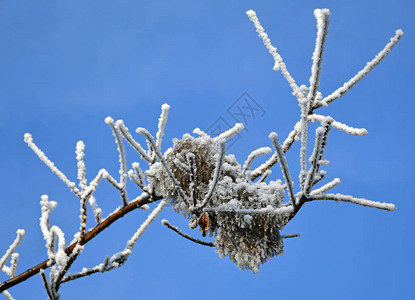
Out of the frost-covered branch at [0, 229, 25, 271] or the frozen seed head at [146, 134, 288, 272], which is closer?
the frozen seed head at [146, 134, 288, 272]

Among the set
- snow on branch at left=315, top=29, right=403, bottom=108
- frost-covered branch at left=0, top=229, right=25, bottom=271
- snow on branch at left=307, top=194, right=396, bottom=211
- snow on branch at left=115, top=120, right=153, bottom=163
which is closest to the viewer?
Answer: snow on branch at left=307, top=194, right=396, bottom=211

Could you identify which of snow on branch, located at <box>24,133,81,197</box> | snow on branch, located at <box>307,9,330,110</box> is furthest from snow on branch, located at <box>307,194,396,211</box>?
snow on branch, located at <box>24,133,81,197</box>

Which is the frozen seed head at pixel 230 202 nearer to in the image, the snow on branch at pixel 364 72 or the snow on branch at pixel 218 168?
the snow on branch at pixel 218 168

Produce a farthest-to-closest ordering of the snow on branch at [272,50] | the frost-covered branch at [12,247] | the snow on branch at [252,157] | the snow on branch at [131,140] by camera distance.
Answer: the frost-covered branch at [12,247]
the snow on branch at [252,157]
the snow on branch at [272,50]
the snow on branch at [131,140]

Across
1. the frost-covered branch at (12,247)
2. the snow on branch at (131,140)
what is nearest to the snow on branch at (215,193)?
the snow on branch at (131,140)

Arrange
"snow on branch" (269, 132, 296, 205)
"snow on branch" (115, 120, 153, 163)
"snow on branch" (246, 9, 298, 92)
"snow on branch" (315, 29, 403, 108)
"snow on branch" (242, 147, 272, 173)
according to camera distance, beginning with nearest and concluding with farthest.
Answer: "snow on branch" (269, 132, 296, 205) → "snow on branch" (315, 29, 403, 108) → "snow on branch" (115, 120, 153, 163) → "snow on branch" (246, 9, 298, 92) → "snow on branch" (242, 147, 272, 173)

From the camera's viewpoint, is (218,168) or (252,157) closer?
(218,168)

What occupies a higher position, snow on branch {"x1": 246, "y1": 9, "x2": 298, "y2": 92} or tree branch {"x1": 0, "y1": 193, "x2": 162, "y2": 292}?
snow on branch {"x1": 246, "y1": 9, "x2": 298, "y2": 92}

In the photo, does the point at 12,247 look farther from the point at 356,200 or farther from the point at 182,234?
the point at 356,200

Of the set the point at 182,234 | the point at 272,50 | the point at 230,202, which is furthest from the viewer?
the point at 182,234

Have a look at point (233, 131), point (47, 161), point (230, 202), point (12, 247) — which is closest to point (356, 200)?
point (230, 202)

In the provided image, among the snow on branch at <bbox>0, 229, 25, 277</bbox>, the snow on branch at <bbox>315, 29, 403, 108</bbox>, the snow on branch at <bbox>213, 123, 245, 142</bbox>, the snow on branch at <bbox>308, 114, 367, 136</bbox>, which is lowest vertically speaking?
the snow on branch at <bbox>0, 229, 25, 277</bbox>

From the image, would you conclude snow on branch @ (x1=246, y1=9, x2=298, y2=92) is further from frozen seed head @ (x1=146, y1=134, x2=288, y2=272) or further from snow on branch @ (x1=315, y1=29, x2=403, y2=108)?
frozen seed head @ (x1=146, y1=134, x2=288, y2=272)

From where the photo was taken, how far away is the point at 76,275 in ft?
9.16
